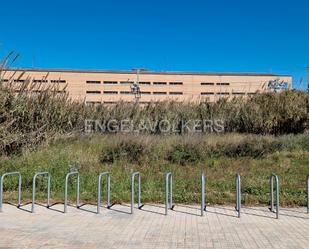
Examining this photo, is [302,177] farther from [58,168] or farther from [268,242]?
[58,168]

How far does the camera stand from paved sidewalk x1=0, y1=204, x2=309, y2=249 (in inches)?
235

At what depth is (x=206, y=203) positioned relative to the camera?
9.32 metres

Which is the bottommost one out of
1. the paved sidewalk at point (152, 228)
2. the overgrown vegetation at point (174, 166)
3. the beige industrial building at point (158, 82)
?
the paved sidewalk at point (152, 228)

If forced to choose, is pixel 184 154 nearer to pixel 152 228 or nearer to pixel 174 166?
pixel 174 166

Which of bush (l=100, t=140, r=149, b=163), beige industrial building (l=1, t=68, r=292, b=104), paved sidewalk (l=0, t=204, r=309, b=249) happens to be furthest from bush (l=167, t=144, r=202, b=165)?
beige industrial building (l=1, t=68, r=292, b=104)

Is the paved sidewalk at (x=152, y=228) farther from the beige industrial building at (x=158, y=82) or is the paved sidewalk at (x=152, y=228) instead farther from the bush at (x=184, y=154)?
the beige industrial building at (x=158, y=82)

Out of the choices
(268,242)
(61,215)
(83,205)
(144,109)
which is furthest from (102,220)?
(144,109)

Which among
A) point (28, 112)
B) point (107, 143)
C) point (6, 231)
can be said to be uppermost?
point (28, 112)

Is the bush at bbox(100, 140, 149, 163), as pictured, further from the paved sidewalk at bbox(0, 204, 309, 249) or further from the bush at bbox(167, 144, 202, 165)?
the paved sidewalk at bbox(0, 204, 309, 249)

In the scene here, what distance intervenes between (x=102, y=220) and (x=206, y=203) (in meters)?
2.92

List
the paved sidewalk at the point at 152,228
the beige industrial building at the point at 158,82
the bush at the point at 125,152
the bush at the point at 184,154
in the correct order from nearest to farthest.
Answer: the paved sidewalk at the point at 152,228 → the bush at the point at 184,154 → the bush at the point at 125,152 → the beige industrial building at the point at 158,82

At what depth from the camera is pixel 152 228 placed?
272 inches

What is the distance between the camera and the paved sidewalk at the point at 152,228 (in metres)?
5.98

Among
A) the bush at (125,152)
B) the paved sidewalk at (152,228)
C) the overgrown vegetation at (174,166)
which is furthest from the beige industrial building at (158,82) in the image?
the paved sidewalk at (152,228)
